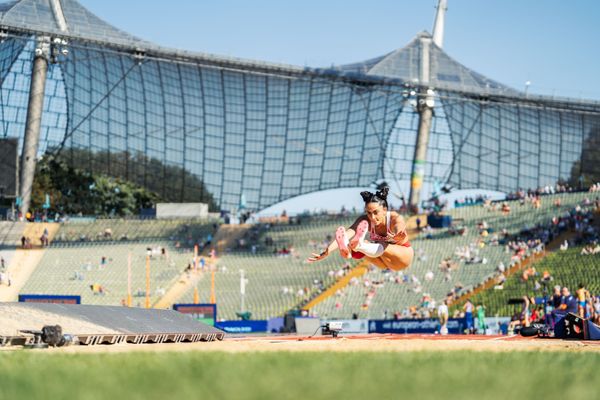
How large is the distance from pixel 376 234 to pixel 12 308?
894 cm

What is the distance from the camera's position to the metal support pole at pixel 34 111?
68188 mm

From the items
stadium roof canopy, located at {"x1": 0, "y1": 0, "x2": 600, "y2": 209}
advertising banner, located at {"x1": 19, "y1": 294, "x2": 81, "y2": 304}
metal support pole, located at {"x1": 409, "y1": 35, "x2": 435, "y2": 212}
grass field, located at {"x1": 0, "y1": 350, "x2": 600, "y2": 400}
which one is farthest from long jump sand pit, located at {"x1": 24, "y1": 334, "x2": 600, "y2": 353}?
stadium roof canopy, located at {"x1": 0, "y1": 0, "x2": 600, "y2": 209}

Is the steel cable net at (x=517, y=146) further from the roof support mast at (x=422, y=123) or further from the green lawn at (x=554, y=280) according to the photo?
the green lawn at (x=554, y=280)

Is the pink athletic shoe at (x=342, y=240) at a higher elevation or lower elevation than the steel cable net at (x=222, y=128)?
lower

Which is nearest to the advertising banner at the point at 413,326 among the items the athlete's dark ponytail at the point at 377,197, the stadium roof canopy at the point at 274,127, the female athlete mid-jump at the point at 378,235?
the female athlete mid-jump at the point at 378,235

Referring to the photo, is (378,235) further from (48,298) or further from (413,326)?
(48,298)

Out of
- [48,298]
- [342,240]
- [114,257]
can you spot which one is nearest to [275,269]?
[114,257]

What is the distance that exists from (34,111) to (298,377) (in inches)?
2504

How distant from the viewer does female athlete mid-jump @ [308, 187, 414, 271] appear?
1636 cm

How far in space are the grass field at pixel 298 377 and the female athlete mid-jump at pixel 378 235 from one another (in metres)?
4.89

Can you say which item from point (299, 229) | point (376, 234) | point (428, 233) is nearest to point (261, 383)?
point (376, 234)

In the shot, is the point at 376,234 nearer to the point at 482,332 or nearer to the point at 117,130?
the point at 482,332

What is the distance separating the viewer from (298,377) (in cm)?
818

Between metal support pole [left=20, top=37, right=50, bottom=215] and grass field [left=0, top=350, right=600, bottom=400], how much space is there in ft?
194
